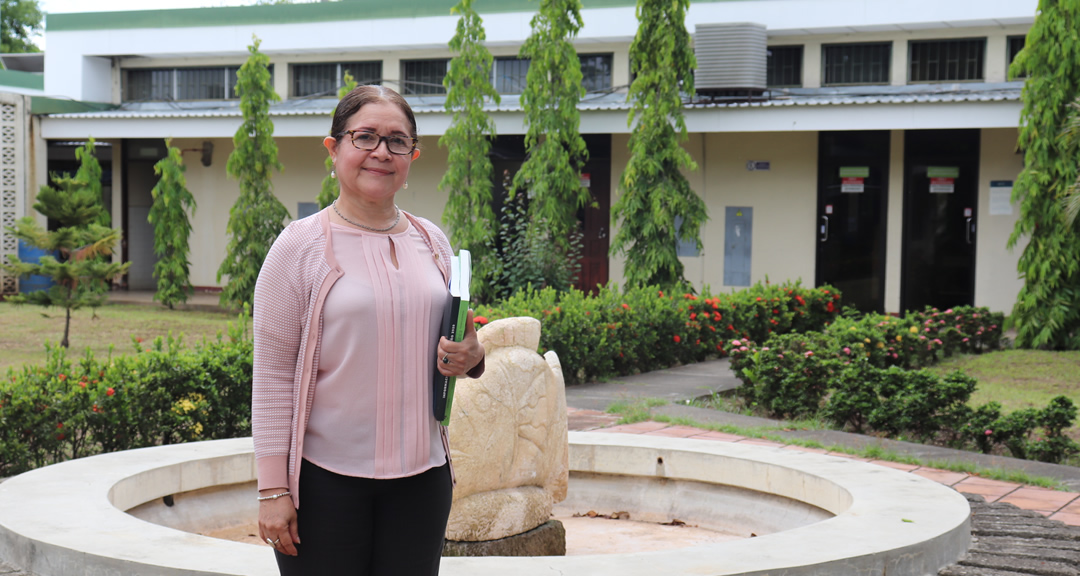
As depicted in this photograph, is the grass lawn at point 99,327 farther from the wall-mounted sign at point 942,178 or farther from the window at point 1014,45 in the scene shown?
the window at point 1014,45

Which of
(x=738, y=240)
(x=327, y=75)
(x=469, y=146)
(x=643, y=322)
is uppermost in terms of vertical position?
(x=327, y=75)

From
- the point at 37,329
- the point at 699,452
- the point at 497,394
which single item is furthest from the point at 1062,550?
the point at 37,329

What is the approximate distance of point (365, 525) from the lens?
2.40m

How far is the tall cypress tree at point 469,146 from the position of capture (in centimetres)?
1602

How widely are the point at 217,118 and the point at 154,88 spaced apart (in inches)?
161

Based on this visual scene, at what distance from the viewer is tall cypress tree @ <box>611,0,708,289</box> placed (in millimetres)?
15078

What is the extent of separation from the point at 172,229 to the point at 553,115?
24.0 ft

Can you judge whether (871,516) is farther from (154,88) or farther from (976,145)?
(154,88)

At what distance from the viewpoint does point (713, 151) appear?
60.0 feet

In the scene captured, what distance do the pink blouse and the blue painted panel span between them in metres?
16.2

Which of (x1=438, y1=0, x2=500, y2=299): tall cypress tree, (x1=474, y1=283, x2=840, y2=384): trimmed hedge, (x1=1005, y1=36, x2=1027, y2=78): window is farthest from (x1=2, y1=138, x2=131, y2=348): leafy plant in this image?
(x1=1005, y1=36, x2=1027, y2=78): window

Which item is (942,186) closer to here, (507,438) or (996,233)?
(996,233)

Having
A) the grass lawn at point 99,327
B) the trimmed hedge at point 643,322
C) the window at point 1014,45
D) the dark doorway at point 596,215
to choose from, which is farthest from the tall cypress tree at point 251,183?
the window at point 1014,45

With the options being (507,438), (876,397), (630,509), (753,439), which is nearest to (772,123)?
(876,397)
